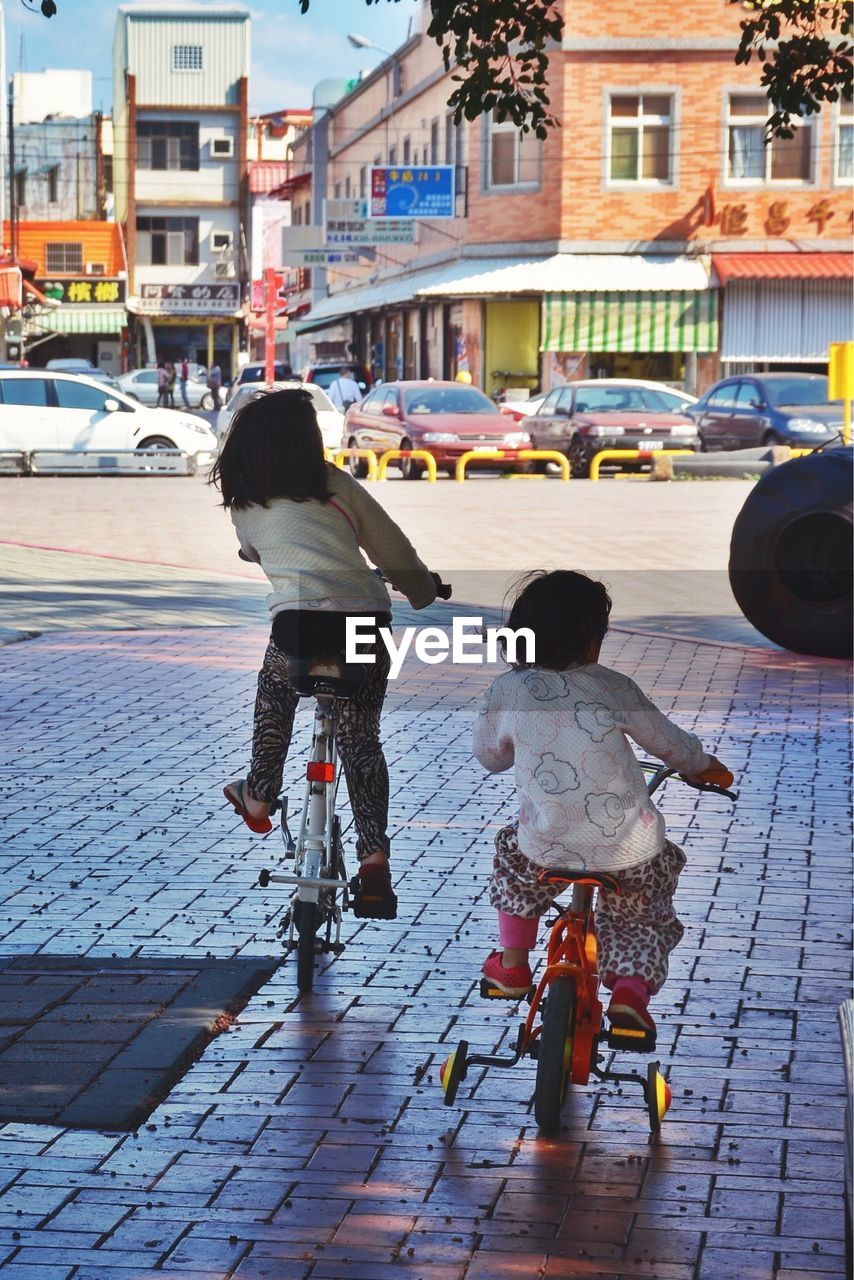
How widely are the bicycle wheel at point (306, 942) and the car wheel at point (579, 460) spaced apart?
2542 centimetres

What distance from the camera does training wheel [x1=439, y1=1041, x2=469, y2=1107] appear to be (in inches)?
176

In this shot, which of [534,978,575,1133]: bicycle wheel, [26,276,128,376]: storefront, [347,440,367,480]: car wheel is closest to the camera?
[534,978,575,1133]: bicycle wheel

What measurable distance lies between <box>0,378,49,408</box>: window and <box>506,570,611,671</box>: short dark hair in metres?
26.4

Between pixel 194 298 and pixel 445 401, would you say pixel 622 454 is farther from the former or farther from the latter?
pixel 194 298

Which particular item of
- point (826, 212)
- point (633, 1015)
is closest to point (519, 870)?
point (633, 1015)

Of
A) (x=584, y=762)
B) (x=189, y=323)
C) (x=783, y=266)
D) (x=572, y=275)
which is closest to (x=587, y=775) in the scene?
(x=584, y=762)

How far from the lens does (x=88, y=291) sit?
2830 inches

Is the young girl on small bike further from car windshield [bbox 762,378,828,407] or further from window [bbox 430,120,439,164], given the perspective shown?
window [bbox 430,120,439,164]

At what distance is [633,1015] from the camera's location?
4.38 metres

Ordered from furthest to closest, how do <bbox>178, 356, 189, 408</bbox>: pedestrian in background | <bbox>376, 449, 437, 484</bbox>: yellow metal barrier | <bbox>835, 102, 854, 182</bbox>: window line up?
<bbox>178, 356, 189, 408</bbox>: pedestrian in background → <bbox>835, 102, 854, 182</bbox>: window → <bbox>376, 449, 437, 484</bbox>: yellow metal barrier

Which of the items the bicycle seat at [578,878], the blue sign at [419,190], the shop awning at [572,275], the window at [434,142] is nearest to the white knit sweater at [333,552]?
the bicycle seat at [578,878]

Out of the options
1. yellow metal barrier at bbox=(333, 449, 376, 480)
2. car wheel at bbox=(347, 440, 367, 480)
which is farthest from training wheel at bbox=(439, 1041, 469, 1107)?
car wheel at bbox=(347, 440, 367, 480)

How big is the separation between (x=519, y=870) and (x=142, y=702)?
19.5ft

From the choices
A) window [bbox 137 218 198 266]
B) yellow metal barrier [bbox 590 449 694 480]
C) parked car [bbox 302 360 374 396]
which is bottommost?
yellow metal barrier [bbox 590 449 694 480]
